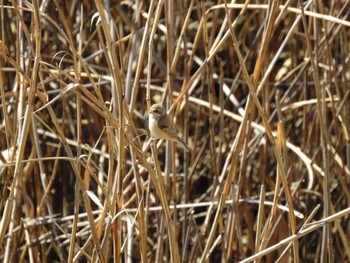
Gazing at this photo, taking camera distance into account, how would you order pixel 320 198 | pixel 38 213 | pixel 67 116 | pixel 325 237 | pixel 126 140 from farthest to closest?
pixel 67 116 → pixel 320 198 → pixel 38 213 → pixel 325 237 → pixel 126 140

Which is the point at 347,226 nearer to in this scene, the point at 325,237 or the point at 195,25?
the point at 325,237

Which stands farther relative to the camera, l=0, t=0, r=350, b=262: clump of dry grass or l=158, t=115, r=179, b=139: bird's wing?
l=0, t=0, r=350, b=262: clump of dry grass

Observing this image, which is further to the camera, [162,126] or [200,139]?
[200,139]

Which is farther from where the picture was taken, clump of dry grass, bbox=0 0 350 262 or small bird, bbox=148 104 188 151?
clump of dry grass, bbox=0 0 350 262

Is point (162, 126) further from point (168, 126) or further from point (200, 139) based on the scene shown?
point (200, 139)

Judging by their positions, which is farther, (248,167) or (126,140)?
(248,167)

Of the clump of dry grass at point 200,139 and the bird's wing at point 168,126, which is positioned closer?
the bird's wing at point 168,126

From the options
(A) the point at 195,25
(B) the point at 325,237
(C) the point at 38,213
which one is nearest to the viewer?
(B) the point at 325,237

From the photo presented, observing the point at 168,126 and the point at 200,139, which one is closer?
the point at 168,126

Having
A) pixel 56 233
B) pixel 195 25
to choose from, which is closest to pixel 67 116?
pixel 56 233

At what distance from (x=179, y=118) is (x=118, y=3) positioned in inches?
23.8

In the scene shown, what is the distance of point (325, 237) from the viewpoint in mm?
2377

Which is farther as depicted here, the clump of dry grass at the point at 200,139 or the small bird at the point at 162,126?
the clump of dry grass at the point at 200,139

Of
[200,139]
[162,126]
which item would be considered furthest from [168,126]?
[200,139]
